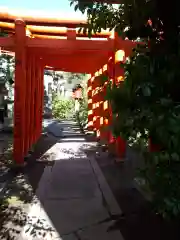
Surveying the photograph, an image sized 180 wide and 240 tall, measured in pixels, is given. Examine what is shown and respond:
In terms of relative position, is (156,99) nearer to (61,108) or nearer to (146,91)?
(146,91)

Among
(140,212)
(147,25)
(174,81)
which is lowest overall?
(140,212)

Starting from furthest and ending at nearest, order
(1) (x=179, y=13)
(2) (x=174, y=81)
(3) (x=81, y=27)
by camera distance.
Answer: (3) (x=81, y=27) < (1) (x=179, y=13) < (2) (x=174, y=81)

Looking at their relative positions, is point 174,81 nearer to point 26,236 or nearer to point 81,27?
point 81,27

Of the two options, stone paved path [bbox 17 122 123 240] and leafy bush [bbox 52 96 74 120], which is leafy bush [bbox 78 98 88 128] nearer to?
leafy bush [bbox 52 96 74 120]

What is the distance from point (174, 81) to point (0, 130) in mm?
12679

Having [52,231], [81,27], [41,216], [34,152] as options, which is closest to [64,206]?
[41,216]

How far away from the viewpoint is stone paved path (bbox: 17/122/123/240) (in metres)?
3.62

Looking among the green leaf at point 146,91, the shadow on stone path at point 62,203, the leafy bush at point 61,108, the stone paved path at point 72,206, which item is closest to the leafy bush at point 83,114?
the leafy bush at point 61,108

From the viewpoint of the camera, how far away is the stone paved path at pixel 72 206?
11.9 feet

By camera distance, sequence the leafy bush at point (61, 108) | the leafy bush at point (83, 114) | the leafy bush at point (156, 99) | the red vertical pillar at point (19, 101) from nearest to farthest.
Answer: the leafy bush at point (156, 99) → the red vertical pillar at point (19, 101) → the leafy bush at point (83, 114) → the leafy bush at point (61, 108)

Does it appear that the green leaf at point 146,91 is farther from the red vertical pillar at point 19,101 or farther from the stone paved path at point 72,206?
the red vertical pillar at point 19,101

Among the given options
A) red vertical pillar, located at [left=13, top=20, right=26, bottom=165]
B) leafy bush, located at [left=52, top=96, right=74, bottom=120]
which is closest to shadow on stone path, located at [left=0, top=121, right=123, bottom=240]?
red vertical pillar, located at [left=13, top=20, right=26, bottom=165]

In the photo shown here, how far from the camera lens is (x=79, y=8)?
2.17 m

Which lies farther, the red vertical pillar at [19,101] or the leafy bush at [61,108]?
the leafy bush at [61,108]
